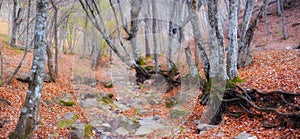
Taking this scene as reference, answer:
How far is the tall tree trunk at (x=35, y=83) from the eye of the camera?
5.35 meters

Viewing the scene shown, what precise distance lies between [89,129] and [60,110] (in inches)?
81.6

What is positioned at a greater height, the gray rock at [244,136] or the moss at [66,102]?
the moss at [66,102]

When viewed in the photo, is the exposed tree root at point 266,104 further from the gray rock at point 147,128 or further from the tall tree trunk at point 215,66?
the gray rock at point 147,128

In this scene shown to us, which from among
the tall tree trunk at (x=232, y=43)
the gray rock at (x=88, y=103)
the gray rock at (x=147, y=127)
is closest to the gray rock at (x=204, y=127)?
the gray rock at (x=147, y=127)

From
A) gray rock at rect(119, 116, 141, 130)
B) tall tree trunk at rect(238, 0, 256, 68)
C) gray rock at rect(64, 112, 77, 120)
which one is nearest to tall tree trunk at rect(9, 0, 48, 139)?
gray rock at rect(64, 112, 77, 120)

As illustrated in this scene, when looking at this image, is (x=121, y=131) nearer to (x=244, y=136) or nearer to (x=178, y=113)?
(x=178, y=113)

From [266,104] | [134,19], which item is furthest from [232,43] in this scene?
[134,19]

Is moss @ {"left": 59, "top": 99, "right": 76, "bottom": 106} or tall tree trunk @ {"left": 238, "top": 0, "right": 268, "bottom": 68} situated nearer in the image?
moss @ {"left": 59, "top": 99, "right": 76, "bottom": 106}

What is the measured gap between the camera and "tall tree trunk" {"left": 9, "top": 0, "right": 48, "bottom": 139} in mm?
5348

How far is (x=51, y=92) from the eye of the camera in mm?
10328

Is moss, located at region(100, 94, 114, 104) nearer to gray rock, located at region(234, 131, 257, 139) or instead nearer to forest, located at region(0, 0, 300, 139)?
forest, located at region(0, 0, 300, 139)

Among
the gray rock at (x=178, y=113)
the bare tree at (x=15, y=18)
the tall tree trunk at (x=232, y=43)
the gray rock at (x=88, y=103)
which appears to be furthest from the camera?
the bare tree at (x=15, y=18)

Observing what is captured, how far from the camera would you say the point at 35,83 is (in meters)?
5.39

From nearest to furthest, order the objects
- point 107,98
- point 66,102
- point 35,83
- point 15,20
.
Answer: point 35,83 → point 66,102 → point 107,98 → point 15,20
